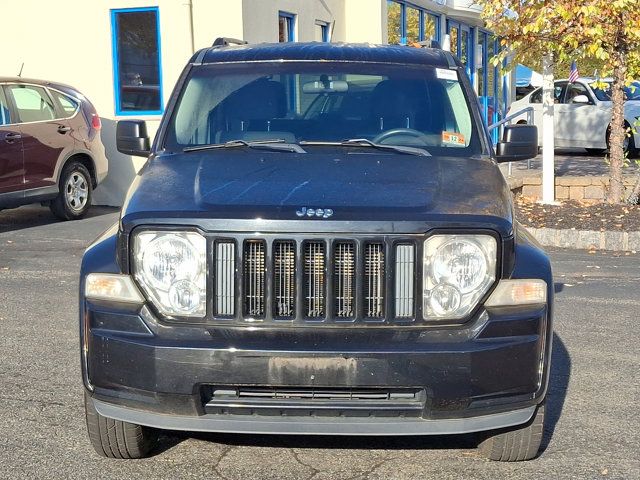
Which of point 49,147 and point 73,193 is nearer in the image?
point 49,147

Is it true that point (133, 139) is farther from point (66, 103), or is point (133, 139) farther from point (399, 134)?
point (66, 103)

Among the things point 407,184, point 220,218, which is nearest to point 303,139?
point 407,184

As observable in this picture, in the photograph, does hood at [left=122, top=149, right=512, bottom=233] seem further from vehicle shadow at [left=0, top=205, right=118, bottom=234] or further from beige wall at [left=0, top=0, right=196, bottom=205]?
beige wall at [left=0, top=0, right=196, bottom=205]

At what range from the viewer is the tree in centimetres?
1159

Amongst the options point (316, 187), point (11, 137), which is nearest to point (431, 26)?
point (11, 137)

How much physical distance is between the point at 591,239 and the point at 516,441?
697 cm

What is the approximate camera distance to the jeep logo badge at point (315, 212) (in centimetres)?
404

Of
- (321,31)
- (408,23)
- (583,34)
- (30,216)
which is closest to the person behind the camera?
(583,34)

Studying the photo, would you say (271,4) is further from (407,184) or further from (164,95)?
(407,184)

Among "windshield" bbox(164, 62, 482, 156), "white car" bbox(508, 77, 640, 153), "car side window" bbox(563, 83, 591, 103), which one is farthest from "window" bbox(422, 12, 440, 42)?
"windshield" bbox(164, 62, 482, 156)

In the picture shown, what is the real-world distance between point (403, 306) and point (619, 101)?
9712mm

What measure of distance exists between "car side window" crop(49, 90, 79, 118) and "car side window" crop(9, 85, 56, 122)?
136mm

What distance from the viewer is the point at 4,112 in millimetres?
12148

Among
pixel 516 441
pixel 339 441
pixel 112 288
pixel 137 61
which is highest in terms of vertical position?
pixel 137 61
